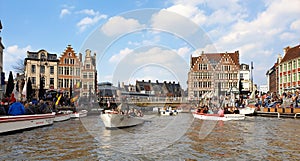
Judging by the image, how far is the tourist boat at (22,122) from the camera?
63.6 ft

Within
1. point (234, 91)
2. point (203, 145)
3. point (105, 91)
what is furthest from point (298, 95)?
point (105, 91)

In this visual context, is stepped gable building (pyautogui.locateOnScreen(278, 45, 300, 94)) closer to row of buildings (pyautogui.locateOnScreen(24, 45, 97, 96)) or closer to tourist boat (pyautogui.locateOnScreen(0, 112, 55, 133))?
row of buildings (pyautogui.locateOnScreen(24, 45, 97, 96))

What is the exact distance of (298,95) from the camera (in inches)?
1487

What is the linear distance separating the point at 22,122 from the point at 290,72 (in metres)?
58.5

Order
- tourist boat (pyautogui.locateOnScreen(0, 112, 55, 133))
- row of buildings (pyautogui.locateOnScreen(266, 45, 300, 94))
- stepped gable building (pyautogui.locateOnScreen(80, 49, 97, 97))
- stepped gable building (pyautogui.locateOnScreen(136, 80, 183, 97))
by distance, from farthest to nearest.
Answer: stepped gable building (pyautogui.locateOnScreen(136, 80, 183, 97)), stepped gable building (pyautogui.locateOnScreen(80, 49, 97, 97)), row of buildings (pyautogui.locateOnScreen(266, 45, 300, 94)), tourist boat (pyautogui.locateOnScreen(0, 112, 55, 133))

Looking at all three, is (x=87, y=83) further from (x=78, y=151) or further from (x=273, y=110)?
(x=78, y=151)

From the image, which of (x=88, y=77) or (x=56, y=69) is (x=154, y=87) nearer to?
(x=56, y=69)

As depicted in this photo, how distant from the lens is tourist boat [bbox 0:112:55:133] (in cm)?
1938

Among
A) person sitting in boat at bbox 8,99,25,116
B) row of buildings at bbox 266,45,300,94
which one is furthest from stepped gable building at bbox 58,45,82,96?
person sitting in boat at bbox 8,99,25,116

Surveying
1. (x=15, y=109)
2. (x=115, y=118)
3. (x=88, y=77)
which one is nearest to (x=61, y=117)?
(x=15, y=109)

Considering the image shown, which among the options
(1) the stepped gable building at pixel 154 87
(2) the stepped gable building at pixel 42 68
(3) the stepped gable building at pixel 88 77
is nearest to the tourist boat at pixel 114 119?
(3) the stepped gable building at pixel 88 77

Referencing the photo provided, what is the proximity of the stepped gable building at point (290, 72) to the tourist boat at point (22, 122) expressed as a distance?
48.0 meters

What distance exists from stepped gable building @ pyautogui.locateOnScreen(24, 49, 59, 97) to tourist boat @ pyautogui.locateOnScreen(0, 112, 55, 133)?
4541cm

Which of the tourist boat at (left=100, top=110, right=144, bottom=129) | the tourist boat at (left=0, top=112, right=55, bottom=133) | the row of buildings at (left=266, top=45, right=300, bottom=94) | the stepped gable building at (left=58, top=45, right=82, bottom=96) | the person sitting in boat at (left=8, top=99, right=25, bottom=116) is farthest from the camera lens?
the stepped gable building at (left=58, top=45, right=82, bottom=96)
